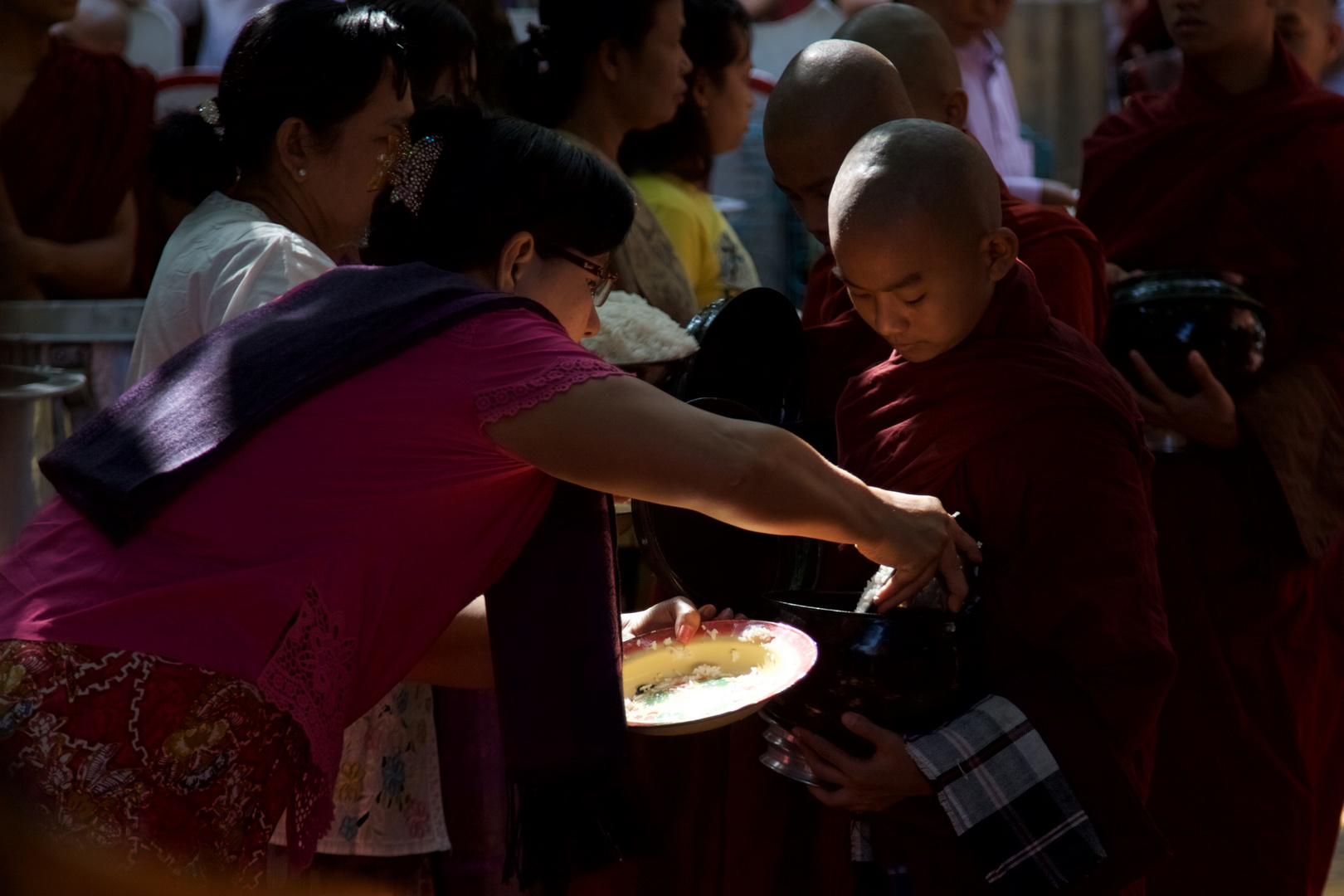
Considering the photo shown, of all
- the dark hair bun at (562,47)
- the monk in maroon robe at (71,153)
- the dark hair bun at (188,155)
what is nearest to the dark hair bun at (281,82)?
the dark hair bun at (188,155)

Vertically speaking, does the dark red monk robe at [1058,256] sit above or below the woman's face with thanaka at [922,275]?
below

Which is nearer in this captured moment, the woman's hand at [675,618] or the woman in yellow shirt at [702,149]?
the woman's hand at [675,618]

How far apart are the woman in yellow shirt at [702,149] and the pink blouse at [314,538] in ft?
6.79

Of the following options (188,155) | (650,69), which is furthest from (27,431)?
(650,69)

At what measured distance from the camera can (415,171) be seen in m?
1.78

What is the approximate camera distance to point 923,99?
2.43m

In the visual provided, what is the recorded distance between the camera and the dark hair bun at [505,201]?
A: 1.72 metres

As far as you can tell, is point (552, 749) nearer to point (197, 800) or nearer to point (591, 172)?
point (197, 800)

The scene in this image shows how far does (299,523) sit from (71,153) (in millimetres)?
2970

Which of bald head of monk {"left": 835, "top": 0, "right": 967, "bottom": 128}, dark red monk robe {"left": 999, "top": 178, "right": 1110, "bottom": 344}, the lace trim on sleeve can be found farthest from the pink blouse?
bald head of monk {"left": 835, "top": 0, "right": 967, "bottom": 128}

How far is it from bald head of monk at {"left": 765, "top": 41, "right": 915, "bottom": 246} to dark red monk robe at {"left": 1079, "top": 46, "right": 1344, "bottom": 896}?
37.6 inches

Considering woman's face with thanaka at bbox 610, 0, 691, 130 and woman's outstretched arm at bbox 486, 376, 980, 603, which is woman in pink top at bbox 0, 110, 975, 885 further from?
woman's face with thanaka at bbox 610, 0, 691, 130

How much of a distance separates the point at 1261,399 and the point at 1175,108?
0.74 m

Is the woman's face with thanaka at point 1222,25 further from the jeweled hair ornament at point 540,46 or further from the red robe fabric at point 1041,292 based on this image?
the jeweled hair ornament at point 540,46
